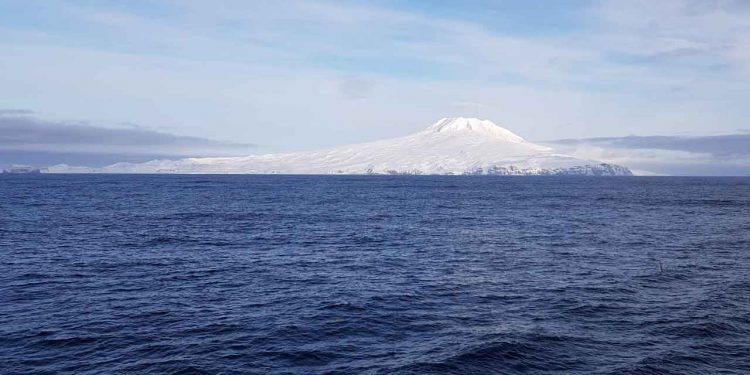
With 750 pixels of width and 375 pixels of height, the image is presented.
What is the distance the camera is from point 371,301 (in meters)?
37.8

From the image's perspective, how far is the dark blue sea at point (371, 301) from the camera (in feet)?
89.1

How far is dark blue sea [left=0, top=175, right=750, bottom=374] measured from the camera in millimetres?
27172

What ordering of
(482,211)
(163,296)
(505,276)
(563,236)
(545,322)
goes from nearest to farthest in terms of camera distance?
(545,322) < (163,296) < (505,276) < (563,236) < (482,211)

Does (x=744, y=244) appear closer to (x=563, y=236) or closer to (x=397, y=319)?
(x=563, y=236)

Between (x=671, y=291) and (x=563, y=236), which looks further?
(x=563, y=236)

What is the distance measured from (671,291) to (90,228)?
6577cm

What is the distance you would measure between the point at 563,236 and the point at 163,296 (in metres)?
49.3

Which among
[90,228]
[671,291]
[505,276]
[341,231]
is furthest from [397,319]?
[90,228]

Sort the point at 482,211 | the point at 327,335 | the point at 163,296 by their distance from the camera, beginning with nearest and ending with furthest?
the point at 327,335, the point at 163,296, the point at 482,211

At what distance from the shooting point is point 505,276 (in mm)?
46000

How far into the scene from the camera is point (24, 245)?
60000 millimetres

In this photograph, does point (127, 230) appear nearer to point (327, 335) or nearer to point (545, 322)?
point (327, 335)

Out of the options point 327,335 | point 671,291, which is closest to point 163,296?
point 327,335

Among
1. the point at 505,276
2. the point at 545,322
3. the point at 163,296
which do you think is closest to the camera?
the point at 545,322
